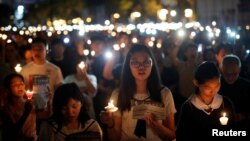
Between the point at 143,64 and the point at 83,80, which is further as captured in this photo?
the point at 83,80

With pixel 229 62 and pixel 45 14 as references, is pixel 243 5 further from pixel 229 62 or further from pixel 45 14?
pixel 45 14

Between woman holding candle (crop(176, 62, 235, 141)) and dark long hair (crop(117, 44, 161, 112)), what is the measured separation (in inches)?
11.9

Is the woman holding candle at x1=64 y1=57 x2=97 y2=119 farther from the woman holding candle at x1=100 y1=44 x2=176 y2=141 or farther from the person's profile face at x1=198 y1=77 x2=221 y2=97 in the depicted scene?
the person's profile face at x1=198 y1=77 x2=221 y2=97

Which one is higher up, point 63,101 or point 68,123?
point 63,101

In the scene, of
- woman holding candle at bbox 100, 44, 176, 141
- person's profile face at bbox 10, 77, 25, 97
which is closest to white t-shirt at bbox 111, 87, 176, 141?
woman holding candle at bbox 100, 44, 176, 141

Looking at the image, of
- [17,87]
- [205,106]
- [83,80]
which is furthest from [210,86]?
[83,80]

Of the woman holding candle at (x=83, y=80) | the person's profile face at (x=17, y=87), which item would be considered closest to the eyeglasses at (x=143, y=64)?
the person's profile face at (x=17, y=87)

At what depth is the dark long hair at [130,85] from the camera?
4.90 metres

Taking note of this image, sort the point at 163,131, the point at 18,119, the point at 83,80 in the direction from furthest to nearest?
1. the point at 83,80
2. the point at 18,119
3. the point at 163,131

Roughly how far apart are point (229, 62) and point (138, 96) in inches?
80.2

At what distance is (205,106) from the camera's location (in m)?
4.85

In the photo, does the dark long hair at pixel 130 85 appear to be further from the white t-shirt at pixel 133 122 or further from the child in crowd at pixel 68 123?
the child in crowd at pixel 68 123

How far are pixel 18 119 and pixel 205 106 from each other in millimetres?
1985

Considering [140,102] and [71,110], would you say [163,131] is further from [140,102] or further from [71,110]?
[71,110]
